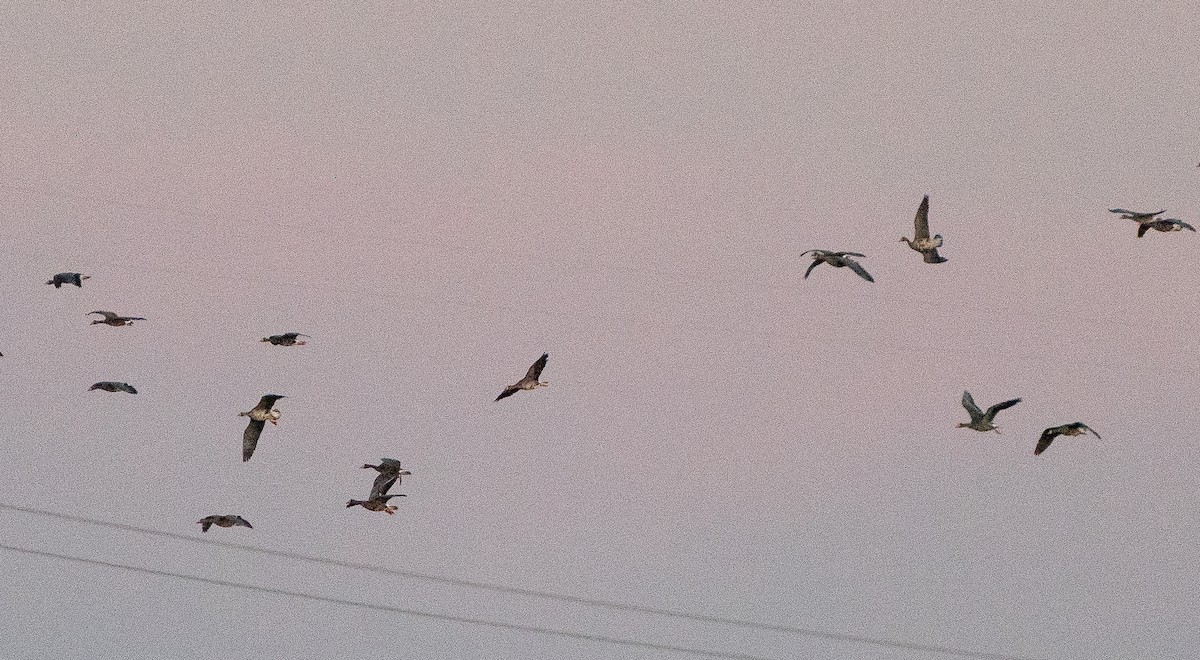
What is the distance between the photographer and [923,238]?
86.8 metres

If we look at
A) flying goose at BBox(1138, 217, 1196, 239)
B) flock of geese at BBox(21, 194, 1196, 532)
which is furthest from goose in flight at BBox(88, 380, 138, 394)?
flying goose at BBox(1138, 217, 1196, 239)

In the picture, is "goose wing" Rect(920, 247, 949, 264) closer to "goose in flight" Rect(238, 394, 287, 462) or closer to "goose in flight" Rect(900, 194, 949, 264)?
"goose in flight" Rect(900, 194, 949, 264)

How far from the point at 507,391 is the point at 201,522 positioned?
13342mm

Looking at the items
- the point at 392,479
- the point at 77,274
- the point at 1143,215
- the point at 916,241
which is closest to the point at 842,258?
the point at 916,241

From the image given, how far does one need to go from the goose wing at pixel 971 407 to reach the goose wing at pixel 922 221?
14.9 ft

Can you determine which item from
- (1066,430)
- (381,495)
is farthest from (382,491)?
(1066,430)

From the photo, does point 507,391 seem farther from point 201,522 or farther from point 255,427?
point 201,522

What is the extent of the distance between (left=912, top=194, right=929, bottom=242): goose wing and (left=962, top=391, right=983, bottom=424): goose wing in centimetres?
456

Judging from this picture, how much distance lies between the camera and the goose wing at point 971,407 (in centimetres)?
8556

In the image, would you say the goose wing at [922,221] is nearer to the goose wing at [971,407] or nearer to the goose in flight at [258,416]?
the goose wing at [971,407]

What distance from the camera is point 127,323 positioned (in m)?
89.2

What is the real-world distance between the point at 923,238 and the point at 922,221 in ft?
1.56

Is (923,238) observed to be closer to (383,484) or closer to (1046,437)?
(1046,437)

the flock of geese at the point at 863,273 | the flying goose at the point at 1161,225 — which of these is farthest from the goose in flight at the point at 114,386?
the flying goose at the point at 1161,225
